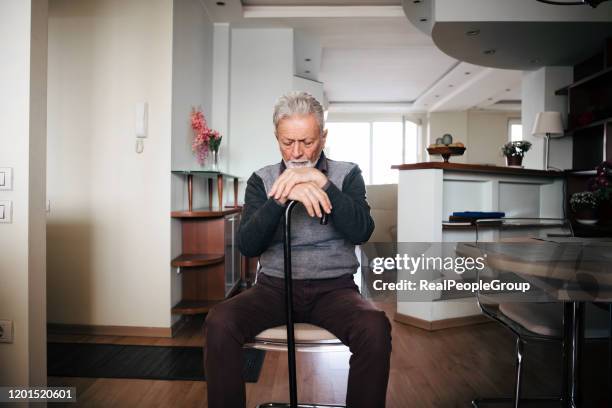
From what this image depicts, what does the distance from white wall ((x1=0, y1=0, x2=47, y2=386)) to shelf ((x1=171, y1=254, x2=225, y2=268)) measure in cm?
121

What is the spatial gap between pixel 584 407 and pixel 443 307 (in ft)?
3.78

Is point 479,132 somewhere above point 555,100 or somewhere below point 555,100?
above

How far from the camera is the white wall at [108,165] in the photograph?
8.96 ft

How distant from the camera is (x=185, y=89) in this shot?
3.17 m

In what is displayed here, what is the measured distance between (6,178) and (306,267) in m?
1.14

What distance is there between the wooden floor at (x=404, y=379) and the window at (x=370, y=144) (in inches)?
310

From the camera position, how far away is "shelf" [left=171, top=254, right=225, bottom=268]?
2.76 metres

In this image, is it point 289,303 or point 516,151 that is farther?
point 516,151

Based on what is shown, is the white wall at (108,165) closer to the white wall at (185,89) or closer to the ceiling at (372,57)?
the white wall at (185,89)

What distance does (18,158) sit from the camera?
4.95 ft

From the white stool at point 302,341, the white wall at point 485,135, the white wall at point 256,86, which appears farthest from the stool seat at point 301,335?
the white wall at point 485,135

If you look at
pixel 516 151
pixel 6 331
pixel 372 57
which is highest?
pixel 372 57

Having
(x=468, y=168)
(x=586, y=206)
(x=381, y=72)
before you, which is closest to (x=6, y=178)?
(x=468, y=168)

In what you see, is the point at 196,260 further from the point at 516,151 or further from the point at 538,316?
the point at 516,151
